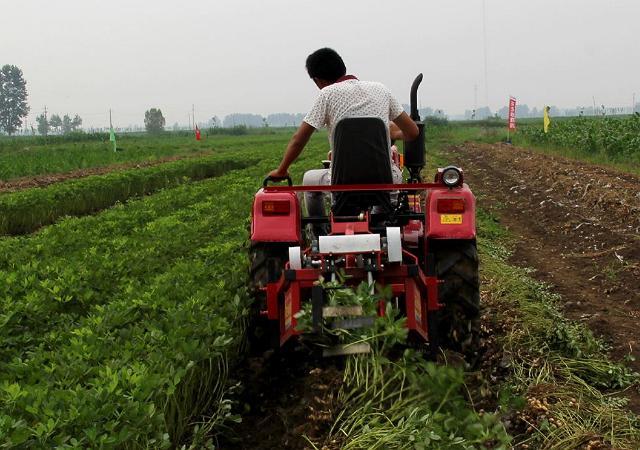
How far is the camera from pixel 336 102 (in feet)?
14.5

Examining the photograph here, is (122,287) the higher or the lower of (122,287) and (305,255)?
the lower

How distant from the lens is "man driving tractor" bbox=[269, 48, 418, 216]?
4.43 m

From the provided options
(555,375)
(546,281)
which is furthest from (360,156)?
(546,281)

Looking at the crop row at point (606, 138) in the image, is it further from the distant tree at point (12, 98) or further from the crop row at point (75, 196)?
the distant tree at point (12, 98)

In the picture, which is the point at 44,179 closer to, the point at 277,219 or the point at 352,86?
the point at 277,219

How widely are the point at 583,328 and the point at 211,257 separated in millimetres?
3332

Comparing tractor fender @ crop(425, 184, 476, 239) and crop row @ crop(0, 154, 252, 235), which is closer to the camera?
tractor fender @ crop(425, 184, 476, 239)

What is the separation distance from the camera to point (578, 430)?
3666mm

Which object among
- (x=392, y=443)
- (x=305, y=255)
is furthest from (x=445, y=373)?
(x=305, y=255)

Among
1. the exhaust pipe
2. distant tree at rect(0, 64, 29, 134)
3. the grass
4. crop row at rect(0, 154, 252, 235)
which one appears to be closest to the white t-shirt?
the exhaust pipe

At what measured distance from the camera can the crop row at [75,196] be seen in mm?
12414

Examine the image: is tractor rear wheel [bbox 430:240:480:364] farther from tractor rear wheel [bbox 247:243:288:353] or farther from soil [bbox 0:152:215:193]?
soil [bbox 0:152:215:193]

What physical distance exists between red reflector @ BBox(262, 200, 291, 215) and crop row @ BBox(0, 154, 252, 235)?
29.3 feet

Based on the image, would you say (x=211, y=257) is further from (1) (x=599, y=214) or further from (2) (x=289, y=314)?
(1) (x=599, y=214)
